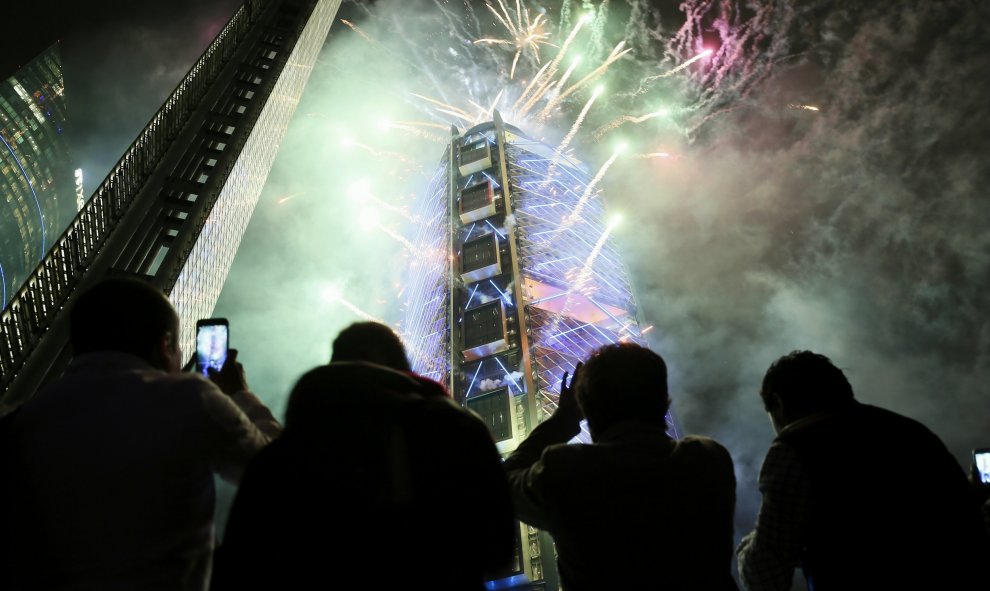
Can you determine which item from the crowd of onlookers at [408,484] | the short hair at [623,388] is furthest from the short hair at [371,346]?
the short hair at [623,388]

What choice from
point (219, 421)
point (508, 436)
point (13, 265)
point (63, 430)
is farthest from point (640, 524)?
point (13, 265)

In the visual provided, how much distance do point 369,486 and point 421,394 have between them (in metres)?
0.40

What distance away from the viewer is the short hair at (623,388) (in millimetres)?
2666

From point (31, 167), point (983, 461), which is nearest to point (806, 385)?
point (983, 461)

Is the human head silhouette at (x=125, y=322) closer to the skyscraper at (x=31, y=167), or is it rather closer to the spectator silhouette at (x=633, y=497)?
the spectator silhouette at (x=633, y=497)

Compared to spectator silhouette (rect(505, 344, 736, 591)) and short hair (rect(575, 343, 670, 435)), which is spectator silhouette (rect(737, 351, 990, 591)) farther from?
short hair (rect(575, 343, 670, 435))

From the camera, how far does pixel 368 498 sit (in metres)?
1.63

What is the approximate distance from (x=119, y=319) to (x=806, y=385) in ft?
12.2

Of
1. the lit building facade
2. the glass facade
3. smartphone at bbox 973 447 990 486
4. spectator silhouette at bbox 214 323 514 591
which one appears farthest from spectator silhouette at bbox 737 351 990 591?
the lit building facade

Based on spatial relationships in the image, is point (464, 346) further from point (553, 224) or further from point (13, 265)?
point (13, 265)

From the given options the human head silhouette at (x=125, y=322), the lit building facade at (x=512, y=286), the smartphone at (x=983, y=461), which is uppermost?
the lit building facade at (x=512, y=286)

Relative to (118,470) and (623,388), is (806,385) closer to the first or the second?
Answer: (623,388)

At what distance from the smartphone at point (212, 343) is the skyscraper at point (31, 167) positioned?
3088 inches

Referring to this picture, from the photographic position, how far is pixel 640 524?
7.79ft
